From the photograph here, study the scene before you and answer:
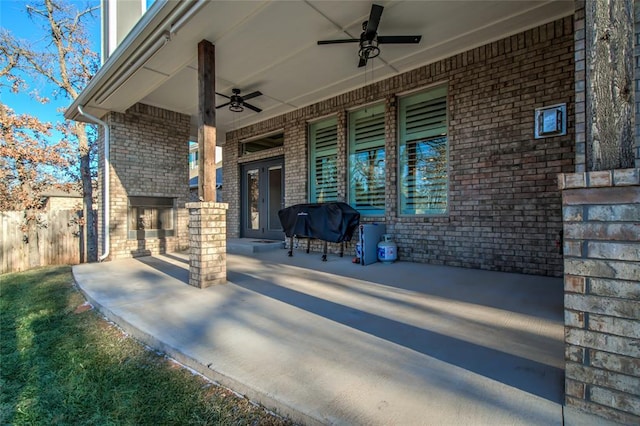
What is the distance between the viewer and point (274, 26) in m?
4.13

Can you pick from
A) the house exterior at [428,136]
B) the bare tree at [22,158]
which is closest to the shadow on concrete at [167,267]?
the house exterior at [428,136]

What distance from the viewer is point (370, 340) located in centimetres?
225

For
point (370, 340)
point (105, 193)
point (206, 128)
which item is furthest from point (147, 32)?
point (370, 340)

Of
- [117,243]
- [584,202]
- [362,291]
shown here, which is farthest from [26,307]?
[584,202]

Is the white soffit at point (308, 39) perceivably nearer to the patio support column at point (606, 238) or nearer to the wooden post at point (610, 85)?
the wooden post at point (610, 85)

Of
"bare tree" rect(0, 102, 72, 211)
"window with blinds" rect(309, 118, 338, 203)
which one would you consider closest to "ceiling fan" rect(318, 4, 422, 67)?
"window with blinds" rect(309, 118, 338, 203)

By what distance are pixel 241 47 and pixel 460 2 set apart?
310cm

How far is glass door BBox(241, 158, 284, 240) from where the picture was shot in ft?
27.5

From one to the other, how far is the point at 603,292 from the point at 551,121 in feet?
12.4

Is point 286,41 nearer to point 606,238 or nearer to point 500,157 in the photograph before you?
point 500,157

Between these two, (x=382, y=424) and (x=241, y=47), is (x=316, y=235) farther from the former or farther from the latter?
(x=382, y=424)

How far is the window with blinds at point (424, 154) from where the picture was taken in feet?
17.5

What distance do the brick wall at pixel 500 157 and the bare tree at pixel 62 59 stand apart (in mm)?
9342

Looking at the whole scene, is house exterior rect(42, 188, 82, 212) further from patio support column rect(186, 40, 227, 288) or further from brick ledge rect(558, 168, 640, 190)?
brick ledge rect(558, 168, 640, 190)
